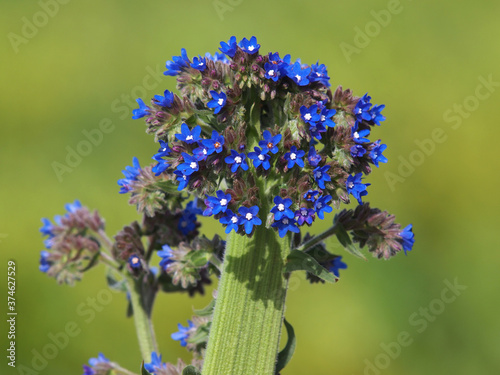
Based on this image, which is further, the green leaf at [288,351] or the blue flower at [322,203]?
the green leaf at [288,351]

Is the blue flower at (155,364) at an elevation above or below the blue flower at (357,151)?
Result: below

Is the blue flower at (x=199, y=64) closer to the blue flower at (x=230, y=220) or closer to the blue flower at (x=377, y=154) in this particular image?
the blue flower at (x=230, y=220)

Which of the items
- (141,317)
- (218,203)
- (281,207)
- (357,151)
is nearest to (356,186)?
(357,151)

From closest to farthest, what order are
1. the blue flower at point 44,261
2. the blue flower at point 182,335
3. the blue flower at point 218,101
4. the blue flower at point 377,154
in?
the blue flower at point 218,101 → the blue flower at point 377,154 → the blue flower at point 182,335 → the blue flower at point 44,261

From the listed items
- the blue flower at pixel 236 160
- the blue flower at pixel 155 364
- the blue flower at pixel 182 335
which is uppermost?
the blue flower at pixel 236 160

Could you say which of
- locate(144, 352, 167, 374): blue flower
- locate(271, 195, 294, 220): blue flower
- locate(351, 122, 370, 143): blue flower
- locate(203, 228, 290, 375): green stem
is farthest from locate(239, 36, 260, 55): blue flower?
locate(144, 352, 167, 374): blue flower

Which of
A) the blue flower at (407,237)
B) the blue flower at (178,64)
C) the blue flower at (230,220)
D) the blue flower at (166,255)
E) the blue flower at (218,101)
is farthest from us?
the blue flower at (166,255)

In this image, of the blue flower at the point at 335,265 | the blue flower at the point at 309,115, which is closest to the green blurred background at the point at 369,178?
the blue flower at the point at 335,265

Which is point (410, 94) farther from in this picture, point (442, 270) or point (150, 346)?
point (150, 346)
